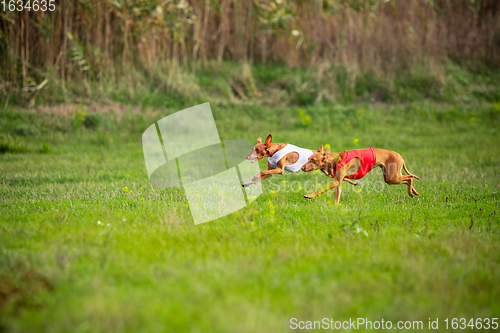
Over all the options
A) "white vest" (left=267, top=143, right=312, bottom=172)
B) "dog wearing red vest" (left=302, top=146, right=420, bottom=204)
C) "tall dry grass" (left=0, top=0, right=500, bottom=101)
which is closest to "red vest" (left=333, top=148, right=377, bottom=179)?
"dog wearing red vest" (left=302, top=146, right=420, bottom=204)

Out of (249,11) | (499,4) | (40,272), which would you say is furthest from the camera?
(499,4)

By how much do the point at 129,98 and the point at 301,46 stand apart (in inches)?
273

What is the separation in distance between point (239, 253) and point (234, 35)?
1302cm

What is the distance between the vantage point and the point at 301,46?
52.9 ft

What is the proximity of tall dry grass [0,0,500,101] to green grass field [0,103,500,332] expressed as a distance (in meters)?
4.73

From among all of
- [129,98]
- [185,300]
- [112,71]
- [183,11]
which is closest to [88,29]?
[112,71]

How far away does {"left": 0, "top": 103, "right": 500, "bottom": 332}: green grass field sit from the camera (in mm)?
3006

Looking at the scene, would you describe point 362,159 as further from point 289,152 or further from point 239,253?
point 239,253

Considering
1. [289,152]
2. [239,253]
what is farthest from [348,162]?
[239,253]

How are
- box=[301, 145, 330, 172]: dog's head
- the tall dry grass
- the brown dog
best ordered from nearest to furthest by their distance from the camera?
1. the brown dog
2. box=[301, 145, 330, 172]: dog's head
3. the tall dry grass

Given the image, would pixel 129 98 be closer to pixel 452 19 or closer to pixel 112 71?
pixel 112 71

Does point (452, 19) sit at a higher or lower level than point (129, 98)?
higher

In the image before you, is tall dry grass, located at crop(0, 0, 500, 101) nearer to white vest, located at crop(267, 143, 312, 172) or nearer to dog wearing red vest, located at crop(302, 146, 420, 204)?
white vest, located at crop(267, 143, 312, 172)

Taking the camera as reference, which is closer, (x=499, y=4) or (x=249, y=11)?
(x=249, y=11)
